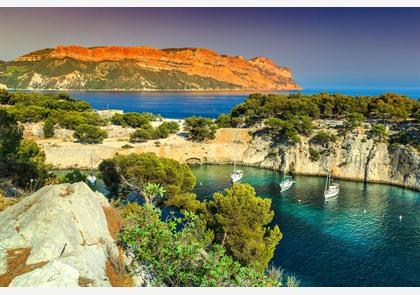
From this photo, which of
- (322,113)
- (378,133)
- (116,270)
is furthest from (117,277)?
(322,113)

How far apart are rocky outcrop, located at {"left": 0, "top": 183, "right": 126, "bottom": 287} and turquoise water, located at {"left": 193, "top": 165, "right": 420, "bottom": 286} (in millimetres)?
15531

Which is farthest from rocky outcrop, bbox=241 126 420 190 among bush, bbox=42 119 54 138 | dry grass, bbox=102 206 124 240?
dry grass, bbox=102 206 124 240

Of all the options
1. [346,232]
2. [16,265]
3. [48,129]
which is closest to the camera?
[16,265]

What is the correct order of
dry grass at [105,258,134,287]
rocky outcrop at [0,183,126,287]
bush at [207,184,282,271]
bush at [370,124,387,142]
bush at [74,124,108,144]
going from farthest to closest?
1. bush at [74,124,108,144]
2. bush at [370,124,387,142]
3. bush at [207,184,282,271]
4. dry grass at [105,258,134,287]
5. rocky outcrop at [0,183,126,287]

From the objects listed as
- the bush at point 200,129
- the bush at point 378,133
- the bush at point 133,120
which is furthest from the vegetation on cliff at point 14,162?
the bush at point 378,133

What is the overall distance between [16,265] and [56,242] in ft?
2.93

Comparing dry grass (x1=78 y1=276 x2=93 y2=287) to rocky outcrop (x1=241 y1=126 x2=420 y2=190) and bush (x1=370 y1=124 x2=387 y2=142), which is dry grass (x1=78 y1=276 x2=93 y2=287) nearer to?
rocky outcrop (x1=241 y1=126 x2=420 y2=190)

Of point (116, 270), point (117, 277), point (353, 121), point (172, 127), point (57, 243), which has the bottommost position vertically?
point (172, 127)

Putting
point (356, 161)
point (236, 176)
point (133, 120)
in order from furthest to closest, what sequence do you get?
point (133, 120) → point (356, 161) → point (236, 176)

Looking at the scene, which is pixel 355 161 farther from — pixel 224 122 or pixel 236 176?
pixel 224 122

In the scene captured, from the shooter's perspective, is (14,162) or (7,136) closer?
(7,136)

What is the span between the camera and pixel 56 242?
837 centimetres

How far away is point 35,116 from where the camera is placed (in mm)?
58375

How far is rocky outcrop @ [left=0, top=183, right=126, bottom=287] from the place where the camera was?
7.30 meters
